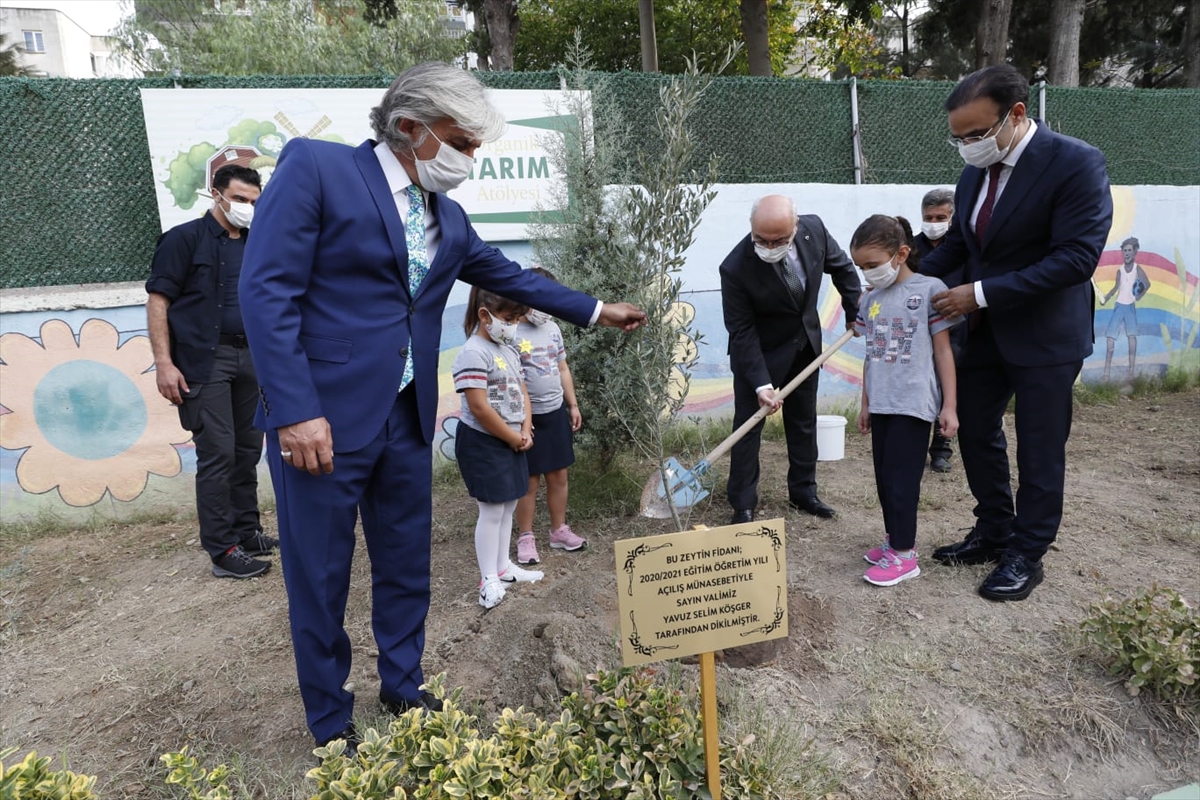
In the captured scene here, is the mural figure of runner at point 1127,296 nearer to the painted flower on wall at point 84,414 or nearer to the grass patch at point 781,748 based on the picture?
the grass patch at point 781,748

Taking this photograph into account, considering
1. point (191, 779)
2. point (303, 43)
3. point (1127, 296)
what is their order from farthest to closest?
point (303, 43)
point (1127, 296)
point (191, 779)

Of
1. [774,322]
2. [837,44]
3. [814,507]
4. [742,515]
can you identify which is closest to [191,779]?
[742,515]

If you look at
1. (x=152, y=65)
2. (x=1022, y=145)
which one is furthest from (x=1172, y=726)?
(x=152, y=65)

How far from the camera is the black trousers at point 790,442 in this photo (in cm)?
442

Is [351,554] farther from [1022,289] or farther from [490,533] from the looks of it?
[1022,289]

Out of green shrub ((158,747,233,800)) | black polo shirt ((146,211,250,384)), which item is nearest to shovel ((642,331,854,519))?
green shrub ((158,747,233,800))

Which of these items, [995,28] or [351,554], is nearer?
[351,554]

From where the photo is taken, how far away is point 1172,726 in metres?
2.68

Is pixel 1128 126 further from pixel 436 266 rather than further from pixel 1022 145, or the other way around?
pixel 436 266

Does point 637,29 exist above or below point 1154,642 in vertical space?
above

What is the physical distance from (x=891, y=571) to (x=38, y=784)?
3.27 metres

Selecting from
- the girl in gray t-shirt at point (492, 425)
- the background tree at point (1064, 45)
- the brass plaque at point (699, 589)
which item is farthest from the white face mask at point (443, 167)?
the background tree at point (1064, 45)

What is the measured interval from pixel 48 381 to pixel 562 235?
3489mm

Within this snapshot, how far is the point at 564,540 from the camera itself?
427cm
